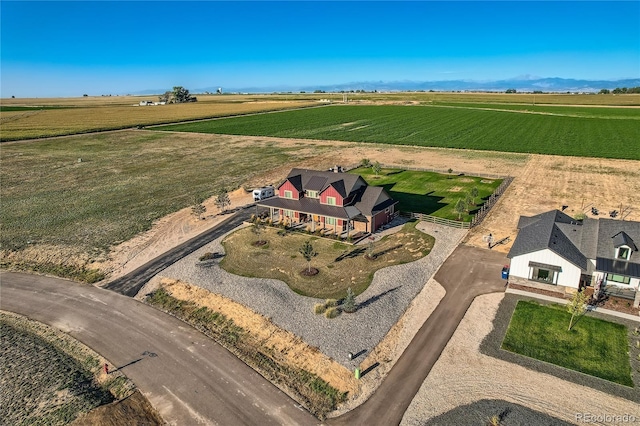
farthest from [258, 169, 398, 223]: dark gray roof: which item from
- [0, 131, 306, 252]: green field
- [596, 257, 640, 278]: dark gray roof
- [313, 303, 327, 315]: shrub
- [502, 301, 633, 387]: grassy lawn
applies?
[596, 257, 640, 278]: dark gray roof

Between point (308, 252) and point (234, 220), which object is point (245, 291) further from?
point (234, 220)

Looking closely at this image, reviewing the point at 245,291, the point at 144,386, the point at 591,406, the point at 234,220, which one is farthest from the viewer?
the point at 234,220

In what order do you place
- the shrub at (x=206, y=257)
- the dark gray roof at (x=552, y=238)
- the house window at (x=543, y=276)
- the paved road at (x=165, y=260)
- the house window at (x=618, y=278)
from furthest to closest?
the shrub at (x=206, y=257), the paved road at (x=165, y=260), the house window at (x=543, y=276), the dark gray roof at (x=552, y=238), the house window at (x=618, y=278)

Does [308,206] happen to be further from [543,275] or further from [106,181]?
[106,181]

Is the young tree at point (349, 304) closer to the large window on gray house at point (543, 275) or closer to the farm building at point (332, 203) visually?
the farm building at point (332, 203)

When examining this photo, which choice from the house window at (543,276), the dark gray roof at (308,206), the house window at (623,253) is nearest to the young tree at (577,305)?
the house window at (543,276)

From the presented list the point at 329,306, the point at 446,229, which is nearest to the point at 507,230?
the point at 446,229
